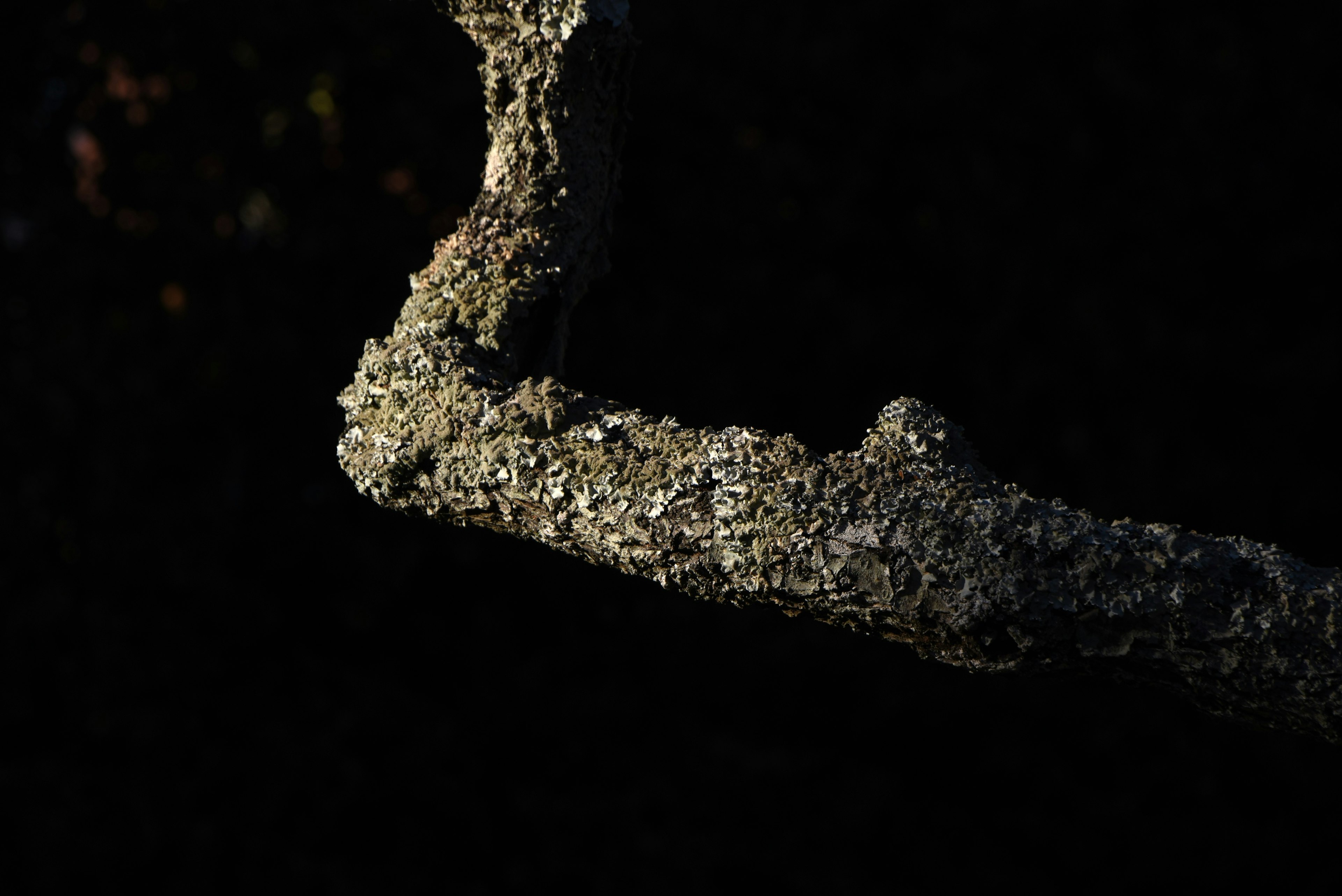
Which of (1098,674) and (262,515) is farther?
(262,515)

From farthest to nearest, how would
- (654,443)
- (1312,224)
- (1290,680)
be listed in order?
(1312,224), (654,443), (1290,680)

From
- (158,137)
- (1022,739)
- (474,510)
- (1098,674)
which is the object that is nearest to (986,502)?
(1098,674)

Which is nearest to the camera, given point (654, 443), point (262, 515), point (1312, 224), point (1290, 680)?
point (1290, 680)

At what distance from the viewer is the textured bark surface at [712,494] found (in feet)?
1.47

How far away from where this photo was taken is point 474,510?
61 cm

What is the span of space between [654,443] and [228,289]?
3.96 ft

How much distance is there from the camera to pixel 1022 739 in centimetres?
155

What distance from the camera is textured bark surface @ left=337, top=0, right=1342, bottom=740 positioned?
1.47ft

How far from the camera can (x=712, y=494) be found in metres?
0.53

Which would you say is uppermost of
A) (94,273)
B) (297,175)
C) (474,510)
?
(297,175)

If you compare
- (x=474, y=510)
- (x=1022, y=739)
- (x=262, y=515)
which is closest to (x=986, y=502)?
(x=474, y=510)

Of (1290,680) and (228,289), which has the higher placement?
(228,289)

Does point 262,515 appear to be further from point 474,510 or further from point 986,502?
point 986,502

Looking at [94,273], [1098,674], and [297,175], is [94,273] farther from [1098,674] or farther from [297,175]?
[1098,674]
